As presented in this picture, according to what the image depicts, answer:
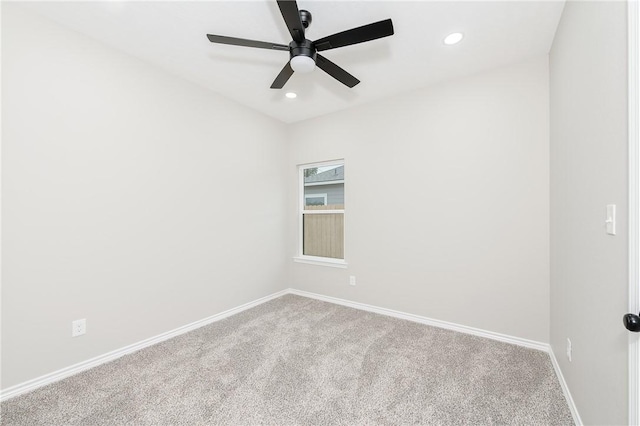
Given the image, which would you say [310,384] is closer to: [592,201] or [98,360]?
[98,360]

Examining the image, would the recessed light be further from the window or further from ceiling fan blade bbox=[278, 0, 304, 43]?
the window

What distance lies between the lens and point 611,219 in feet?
3.61

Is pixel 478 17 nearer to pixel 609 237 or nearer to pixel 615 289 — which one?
pixel 609 237

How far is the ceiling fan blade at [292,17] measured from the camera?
1418 mm

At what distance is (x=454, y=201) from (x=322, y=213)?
5.95ft

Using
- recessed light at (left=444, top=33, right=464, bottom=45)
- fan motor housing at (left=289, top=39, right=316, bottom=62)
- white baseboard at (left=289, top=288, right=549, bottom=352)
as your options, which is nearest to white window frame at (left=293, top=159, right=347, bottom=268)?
white baseboard at (left=289, top=288, right=549, bottom=352)

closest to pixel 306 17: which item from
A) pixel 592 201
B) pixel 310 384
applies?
pixel 592 201

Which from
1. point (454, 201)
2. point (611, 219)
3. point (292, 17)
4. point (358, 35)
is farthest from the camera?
point (454, 201)

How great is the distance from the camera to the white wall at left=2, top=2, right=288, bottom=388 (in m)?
1.82

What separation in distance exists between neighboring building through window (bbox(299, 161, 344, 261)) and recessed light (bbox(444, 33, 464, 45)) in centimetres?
185

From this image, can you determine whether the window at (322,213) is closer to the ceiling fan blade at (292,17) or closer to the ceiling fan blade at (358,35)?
the ceiling fan blade at (358,35)

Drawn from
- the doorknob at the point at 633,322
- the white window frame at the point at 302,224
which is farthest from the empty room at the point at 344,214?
the white window frame at the point at 302,224

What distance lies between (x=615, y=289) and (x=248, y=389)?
2.11m

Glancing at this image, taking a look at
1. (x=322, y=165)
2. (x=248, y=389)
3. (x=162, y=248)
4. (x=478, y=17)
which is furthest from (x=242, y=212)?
(x=478, y=17)
